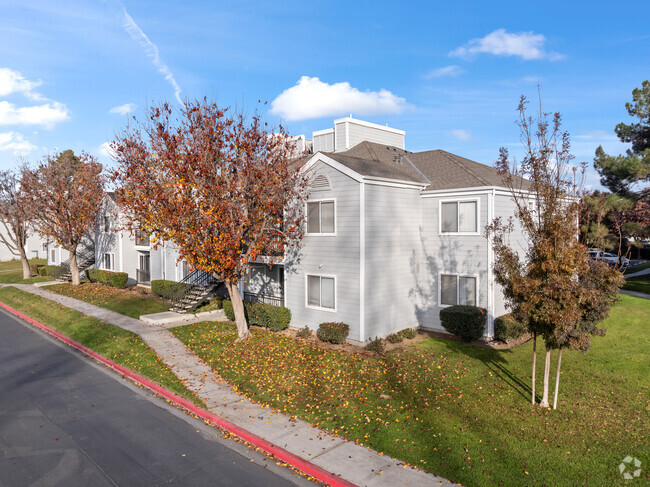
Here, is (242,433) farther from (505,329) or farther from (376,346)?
(505,329)

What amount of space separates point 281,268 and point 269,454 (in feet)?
44.6

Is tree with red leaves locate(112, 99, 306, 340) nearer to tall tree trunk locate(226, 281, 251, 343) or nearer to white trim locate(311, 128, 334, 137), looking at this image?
tall tree trunk locate(226, 281, 251, 343)

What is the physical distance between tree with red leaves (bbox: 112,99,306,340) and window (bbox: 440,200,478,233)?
7057mm

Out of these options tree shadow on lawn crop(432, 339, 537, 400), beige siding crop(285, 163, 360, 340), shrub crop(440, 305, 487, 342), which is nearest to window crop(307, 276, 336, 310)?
beige siding crop(285, 163, 360, 340)

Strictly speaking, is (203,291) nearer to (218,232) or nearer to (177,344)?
(177,344)

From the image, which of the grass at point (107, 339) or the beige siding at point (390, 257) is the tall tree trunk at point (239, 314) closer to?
the grass at point (107, 339)

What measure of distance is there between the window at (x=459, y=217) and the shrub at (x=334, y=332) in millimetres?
6229

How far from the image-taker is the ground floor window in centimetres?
3544

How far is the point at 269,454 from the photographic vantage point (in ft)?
28.9

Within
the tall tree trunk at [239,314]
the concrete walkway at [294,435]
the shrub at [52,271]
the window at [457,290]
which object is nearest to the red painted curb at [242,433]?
the concrete walkway at [294,435]

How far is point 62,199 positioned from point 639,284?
1651 inches

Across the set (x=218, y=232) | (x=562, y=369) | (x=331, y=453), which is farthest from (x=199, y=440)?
(x=562, y=369)

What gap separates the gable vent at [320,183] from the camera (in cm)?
1782

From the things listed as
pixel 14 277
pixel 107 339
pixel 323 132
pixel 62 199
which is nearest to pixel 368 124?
pixel 323 132
